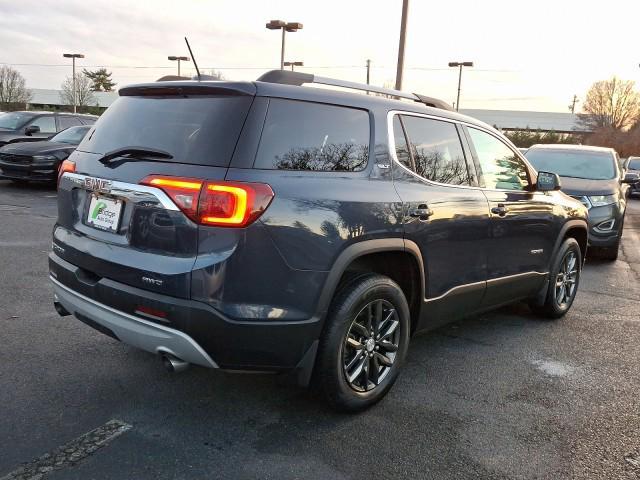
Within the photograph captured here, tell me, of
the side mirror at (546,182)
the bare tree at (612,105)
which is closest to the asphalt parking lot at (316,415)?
the side mirror at (546,182)

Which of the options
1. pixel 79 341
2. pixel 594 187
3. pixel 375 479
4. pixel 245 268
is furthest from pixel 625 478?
pixel 594 187

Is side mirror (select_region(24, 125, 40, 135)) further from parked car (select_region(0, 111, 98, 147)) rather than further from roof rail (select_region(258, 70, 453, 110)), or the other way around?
roof rail (select_region(258, 70, 453, 110))

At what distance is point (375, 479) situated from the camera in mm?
2674

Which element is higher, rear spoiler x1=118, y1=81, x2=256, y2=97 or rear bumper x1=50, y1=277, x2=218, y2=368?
rear spoiler x1=118, y1=81, x2=256, y2=97

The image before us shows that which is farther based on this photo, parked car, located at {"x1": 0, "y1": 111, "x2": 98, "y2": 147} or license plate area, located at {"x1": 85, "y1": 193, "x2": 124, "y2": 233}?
parked car, located at {"x1": 0, "y1": 111, "x2": 98, "y2": 147}

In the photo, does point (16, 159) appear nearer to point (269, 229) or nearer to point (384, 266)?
point (384, 266)

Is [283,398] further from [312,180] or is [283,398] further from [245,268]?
[312,180]

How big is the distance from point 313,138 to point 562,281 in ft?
11.3

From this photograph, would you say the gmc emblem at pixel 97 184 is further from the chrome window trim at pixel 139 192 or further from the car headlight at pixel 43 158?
the car headlight at pixel 43 158

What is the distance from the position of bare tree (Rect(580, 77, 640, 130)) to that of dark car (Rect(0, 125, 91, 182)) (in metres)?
62.9

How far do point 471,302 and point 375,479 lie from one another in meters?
1.77

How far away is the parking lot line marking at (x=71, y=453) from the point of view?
2.56 metres

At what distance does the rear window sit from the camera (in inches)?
109

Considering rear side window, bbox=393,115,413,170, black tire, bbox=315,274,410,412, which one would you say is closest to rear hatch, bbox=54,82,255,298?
black tire, bbox=315,274,410,412
